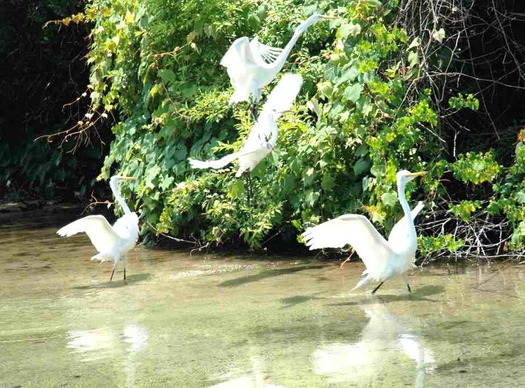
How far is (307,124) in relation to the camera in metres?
8.67

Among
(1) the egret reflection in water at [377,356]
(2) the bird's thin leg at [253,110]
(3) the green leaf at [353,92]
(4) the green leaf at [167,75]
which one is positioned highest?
(4) the green leaf at [167,75]

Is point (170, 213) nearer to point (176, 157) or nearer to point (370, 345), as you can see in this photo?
point (176, 157)

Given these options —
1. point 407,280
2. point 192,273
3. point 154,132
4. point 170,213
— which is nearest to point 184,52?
point 154,132

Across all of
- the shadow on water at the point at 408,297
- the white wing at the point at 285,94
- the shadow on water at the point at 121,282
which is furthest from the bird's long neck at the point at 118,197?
the shadow on water at the point at 408,297

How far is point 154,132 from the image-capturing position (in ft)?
33.6

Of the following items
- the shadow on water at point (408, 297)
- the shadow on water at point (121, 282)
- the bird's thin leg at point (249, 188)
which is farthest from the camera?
the bird's thin leg at point (249, 188)

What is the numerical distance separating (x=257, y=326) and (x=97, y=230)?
2820 mm

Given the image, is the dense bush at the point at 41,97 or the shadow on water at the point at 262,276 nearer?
the shadow on water at the point at 262,276

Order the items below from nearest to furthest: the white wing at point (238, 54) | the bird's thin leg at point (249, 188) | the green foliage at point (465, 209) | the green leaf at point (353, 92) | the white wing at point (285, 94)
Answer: the white wing at point (238, 54) → the green foliage at point (465, 209) → the white wing at point (285, 94) → the green leaf at point (353, 92) → the bird's thin leg at point (249, 188)

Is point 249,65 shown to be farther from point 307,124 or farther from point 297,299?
point 297,299

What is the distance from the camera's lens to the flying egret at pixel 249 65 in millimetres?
7297

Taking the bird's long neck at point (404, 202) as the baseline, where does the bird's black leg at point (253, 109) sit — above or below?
above

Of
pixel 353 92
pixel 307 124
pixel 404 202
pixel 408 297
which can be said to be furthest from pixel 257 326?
pixel 307 124

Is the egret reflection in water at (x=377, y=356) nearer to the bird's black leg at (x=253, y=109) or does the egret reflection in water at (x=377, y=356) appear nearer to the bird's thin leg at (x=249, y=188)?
the bird's black leg at (x=253, y=109)
